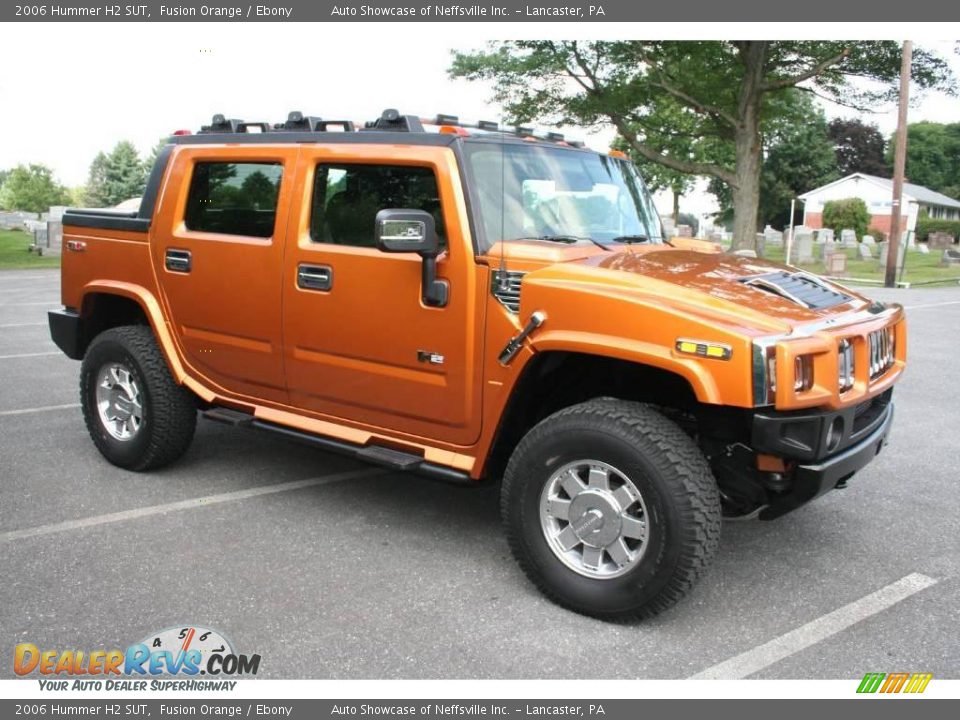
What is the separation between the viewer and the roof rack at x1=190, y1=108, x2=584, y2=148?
413cm

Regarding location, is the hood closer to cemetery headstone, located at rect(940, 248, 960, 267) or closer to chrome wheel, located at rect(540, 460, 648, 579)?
chrome wheel, located at rect(540, 460, 648, 579)

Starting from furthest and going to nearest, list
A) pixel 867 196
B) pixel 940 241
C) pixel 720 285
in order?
pixel 867 196 < pixel 940 241 < pixel 720 285

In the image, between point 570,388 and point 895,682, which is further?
point 570,388

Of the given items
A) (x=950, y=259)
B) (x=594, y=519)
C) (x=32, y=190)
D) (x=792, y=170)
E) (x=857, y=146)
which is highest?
(x=857, y=146)

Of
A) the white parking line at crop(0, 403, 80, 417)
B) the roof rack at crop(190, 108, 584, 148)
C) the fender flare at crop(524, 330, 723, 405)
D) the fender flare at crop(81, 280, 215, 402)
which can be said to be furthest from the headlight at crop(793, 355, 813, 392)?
the white parking line at crop(0, 403, 80, 417)

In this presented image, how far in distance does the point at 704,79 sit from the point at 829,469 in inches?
911

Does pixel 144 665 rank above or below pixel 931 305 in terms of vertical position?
below

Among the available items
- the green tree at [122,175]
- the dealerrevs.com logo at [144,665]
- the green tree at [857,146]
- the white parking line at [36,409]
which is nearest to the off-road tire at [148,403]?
the white parking line at [36,409]

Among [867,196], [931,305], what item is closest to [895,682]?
[931,305]

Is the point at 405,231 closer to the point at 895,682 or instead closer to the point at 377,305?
the point at 377,305

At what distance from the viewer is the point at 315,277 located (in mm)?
4312

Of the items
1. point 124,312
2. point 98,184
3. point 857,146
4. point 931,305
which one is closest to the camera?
point 124,312

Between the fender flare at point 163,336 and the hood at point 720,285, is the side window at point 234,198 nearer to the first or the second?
the fender flare at point 163,336

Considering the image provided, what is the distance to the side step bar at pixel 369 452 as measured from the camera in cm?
398
